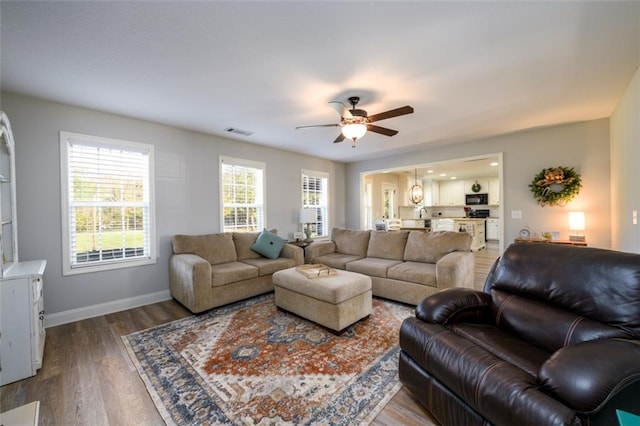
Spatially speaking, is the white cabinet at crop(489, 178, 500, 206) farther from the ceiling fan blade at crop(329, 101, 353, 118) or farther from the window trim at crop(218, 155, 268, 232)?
the ceiling fan blade at crop(329, 101, 353, 118)

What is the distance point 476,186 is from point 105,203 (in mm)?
10641

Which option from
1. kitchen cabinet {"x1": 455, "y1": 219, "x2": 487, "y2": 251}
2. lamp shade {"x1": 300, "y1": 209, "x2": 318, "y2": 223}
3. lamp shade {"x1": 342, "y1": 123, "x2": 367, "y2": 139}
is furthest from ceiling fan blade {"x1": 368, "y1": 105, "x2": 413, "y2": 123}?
kitchen cabinet {"x1": 455, "y1": 219, "x2": 487, "y2": 251}

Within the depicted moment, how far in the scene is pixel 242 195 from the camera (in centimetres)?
491

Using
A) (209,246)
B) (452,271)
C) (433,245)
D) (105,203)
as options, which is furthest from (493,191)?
(105,203)

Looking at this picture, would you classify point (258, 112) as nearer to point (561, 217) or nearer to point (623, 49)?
point (623, 49)

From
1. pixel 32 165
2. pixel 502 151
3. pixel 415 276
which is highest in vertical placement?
pixel 502 151

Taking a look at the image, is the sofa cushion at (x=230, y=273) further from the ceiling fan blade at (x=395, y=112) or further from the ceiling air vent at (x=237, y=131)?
the ceiling fan blade at (x=395, y=112)

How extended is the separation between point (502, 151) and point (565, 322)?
391 centimetres

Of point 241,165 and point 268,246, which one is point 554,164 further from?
point 241,165

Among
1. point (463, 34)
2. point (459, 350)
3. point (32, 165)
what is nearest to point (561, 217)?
point (463, 34)

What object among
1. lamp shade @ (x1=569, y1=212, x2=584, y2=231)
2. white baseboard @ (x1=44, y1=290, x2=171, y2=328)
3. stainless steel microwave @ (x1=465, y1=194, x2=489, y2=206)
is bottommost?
white baseboard @ (x1=44, y1=290, x2=171, y2=328)

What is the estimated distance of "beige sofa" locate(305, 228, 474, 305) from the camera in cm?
330

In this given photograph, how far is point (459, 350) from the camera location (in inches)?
56.1

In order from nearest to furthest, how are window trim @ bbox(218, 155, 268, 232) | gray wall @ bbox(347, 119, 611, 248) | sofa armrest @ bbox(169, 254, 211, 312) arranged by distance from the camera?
sofa armrest @ bbox(169, 254, 211, 312) → gray wall @ bbox(347, 119, 611, 248) → window trim @ bbox(218, 155, 268, 232)
